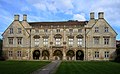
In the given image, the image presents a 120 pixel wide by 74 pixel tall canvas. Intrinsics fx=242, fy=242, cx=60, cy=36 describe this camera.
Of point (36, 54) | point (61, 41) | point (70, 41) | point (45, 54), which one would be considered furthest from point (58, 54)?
point (36, 54)

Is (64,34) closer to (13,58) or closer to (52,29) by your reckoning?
(52,29)

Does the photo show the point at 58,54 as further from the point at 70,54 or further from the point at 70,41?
the point at 70,41

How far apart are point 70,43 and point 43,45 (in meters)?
6.49

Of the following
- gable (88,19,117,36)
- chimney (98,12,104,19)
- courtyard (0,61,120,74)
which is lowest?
courtyard (0,61,120,74)

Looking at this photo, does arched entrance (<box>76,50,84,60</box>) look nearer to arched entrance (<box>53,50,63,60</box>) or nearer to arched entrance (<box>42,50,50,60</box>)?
arched entrance (<box>53,50,63,60</box>)

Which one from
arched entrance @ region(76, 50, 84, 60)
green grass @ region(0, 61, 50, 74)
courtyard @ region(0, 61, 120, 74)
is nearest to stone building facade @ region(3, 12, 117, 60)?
arched entrance @ region(76, 50, 84, 60)

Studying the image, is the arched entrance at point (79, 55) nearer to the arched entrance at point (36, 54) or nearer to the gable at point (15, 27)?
the arched entrance at point (36, 54)

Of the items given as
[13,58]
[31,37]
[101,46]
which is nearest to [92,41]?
[101,46]

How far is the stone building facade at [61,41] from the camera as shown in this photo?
56281 mm

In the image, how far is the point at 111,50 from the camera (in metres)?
55.8

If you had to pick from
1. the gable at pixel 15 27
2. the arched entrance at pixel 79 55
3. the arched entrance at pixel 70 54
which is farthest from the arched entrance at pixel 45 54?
the arched entrance at pixel 79 55

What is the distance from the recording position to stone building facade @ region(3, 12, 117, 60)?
56281 mm

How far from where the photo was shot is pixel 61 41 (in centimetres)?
5756

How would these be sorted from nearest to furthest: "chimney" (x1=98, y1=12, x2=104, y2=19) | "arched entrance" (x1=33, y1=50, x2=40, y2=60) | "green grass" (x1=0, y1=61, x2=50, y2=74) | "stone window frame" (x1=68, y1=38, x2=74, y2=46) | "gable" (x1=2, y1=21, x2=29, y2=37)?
1. "green grass" (x1=0, y1=61, x2=50, y2=74)
2. "chimney" (x1=98, y1=12, x2=104, y2=19)
3. "stone window frame" (x1=68, y1=38, x2=74, y2=46)
4. "arched entrance" (x1=33, y1=50, x2=40, y2=60)
5. "gable" (x1=2, y1=21, x2=29, y2=37)
